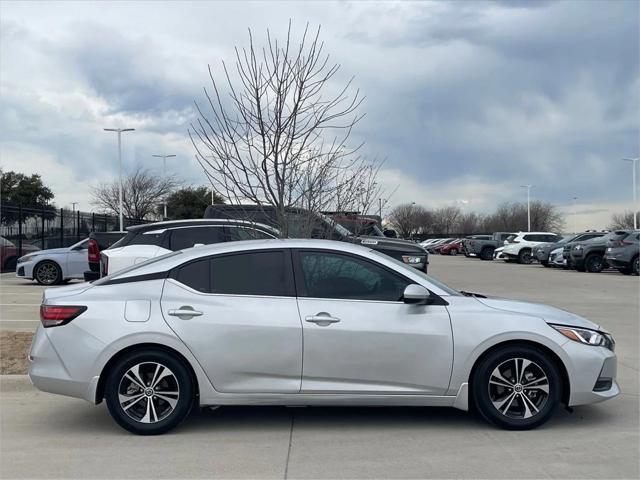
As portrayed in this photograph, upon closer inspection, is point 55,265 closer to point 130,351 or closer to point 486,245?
point 130,351

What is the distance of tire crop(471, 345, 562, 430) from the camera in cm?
542

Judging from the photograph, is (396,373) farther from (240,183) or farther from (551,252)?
(551,252)

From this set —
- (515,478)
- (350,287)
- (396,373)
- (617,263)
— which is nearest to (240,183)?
(350,287)

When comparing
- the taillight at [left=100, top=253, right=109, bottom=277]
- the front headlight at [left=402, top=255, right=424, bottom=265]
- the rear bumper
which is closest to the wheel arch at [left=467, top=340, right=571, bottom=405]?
the rear bumper

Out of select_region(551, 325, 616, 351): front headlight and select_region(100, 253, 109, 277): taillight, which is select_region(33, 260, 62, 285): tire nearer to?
select_region(100, 253, 109, 277): taillight

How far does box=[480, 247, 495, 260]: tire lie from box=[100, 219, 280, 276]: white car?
33384mm

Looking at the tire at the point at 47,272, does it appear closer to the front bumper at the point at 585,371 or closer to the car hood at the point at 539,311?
the car hood at the point at 539,311

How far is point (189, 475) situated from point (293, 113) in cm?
465

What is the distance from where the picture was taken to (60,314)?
541cm

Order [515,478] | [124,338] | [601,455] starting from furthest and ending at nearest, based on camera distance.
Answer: [124,338], [601,455], [515,478]

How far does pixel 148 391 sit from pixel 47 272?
Answer: 14.5 meters

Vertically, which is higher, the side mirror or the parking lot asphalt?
the side mirror

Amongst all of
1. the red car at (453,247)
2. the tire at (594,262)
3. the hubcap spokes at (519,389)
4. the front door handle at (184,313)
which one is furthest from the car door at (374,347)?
the red car at (453,247)

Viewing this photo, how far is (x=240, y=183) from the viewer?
826cm
